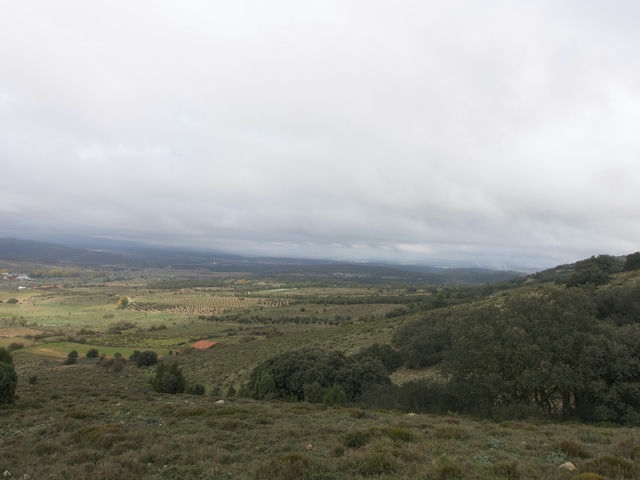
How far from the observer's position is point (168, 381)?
29.4 m

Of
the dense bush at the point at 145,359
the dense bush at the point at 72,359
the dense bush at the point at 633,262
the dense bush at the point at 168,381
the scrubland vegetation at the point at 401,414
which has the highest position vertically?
the dense bush at the point at 633,262

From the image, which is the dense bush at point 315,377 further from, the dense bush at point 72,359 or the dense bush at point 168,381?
the dense bush at point 72,359

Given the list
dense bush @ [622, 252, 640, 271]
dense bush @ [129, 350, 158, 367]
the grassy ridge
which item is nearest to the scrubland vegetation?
the grassy ridge

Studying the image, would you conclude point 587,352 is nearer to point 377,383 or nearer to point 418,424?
point 418,424

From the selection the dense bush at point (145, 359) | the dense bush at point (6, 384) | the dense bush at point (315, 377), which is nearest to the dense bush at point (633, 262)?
the dense bush at point (315, 377)

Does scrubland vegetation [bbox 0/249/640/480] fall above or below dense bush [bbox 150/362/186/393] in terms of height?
above

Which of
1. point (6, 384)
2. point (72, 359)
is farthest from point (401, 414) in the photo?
point (72, 359)

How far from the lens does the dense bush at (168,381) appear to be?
29250 millimetres

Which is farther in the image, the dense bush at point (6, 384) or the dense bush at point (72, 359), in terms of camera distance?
the dense bush at point (72, 359)

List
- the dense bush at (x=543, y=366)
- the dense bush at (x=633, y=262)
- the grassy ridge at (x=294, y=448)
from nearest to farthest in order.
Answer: the grassy ridge at (x=294, y=448) < the dense bush at (x=543, y=366) < the dense bush at (x=633, y=262)

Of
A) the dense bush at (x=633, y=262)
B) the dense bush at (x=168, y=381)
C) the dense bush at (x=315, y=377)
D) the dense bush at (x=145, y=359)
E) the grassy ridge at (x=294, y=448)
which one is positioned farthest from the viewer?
the dense bush at (x=633, y=262)

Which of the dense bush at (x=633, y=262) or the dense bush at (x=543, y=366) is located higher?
the dense bush at (x=633, y=262)

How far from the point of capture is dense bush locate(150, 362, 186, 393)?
29.2 m

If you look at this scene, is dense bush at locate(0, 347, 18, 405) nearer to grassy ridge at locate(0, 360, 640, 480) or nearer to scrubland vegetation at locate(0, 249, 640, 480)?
scrubland vegetation at locate(0, 249, 640, 480)
